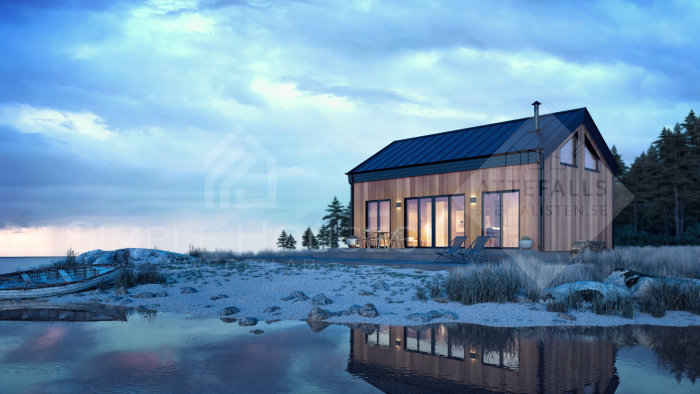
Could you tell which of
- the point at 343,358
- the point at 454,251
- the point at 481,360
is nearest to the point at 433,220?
the point at 454,251

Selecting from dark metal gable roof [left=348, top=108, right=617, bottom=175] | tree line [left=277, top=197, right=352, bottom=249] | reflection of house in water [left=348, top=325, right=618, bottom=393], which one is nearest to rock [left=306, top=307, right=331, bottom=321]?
reflection of house in water [left=348, top=325, right=618, bottom=393]

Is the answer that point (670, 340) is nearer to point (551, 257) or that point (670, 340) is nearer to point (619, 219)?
point (551, 257)

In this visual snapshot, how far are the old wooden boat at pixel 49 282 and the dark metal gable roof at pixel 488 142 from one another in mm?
10962

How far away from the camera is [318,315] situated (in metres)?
6.84

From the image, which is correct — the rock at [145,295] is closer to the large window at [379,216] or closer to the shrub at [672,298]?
the shrub at [672,298]

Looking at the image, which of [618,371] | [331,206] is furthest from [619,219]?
[618,371]

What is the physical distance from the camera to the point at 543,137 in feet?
51.9

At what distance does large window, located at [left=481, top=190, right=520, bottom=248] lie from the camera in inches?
613

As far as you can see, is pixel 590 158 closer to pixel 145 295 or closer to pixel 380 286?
pixel 380 286

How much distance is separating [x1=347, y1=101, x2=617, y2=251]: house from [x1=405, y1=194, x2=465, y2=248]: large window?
0.03 meters

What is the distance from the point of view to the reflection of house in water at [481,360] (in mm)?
3811

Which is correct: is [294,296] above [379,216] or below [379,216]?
below

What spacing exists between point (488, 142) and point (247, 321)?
41.4ft

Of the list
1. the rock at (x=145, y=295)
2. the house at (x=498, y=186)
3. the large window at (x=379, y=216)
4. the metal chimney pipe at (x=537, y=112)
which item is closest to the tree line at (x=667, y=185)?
the house at (x=498, y=186)
